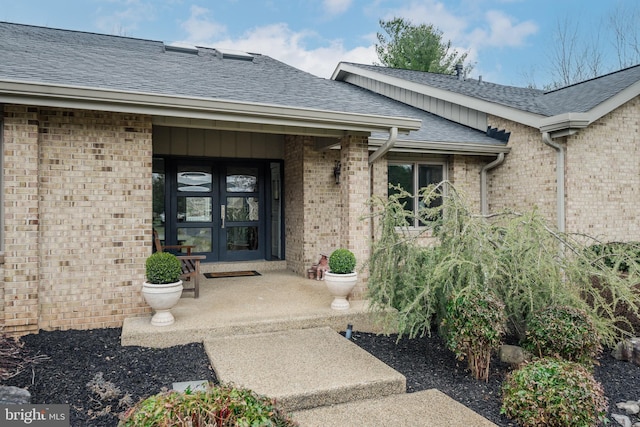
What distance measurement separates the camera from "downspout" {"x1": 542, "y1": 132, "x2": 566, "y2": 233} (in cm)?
753

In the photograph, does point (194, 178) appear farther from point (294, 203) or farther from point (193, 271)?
point (193, 271)

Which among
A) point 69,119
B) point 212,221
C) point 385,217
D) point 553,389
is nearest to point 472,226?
point 385,217

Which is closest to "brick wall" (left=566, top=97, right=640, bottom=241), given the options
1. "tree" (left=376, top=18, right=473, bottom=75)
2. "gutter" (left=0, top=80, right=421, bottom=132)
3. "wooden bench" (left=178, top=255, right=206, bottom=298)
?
"gutter" (left=0, top=80, right=421, bottom=132)

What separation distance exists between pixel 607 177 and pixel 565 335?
5149 millimetres

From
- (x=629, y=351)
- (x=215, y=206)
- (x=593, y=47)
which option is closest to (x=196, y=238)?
(x=215, y=206)

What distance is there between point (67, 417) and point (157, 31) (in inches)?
977

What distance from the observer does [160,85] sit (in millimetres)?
5348

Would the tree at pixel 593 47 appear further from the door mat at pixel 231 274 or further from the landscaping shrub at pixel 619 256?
the door mat at pixel 231 274

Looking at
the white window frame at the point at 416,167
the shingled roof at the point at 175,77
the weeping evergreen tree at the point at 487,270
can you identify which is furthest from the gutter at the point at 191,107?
the white window frame at the point at 416,167

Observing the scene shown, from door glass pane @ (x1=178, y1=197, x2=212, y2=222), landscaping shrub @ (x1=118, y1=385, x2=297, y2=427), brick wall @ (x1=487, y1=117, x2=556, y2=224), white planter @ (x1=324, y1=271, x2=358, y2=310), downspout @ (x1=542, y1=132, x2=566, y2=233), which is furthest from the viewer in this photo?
door glass pane @ (x1=178, y1=197, x2=212, y2=222)

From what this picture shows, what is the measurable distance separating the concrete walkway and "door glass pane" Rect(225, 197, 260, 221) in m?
2.26

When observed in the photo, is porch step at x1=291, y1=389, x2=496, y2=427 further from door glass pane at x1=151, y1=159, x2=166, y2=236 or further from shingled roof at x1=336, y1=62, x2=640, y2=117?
shingled roof at x1=336, y1=62, x2=640, y2=117

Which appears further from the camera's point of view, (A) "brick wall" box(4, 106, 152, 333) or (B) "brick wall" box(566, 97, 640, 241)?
(B) "brick wall" box(566, 97, 640, 241)

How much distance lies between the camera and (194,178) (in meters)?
8.36
